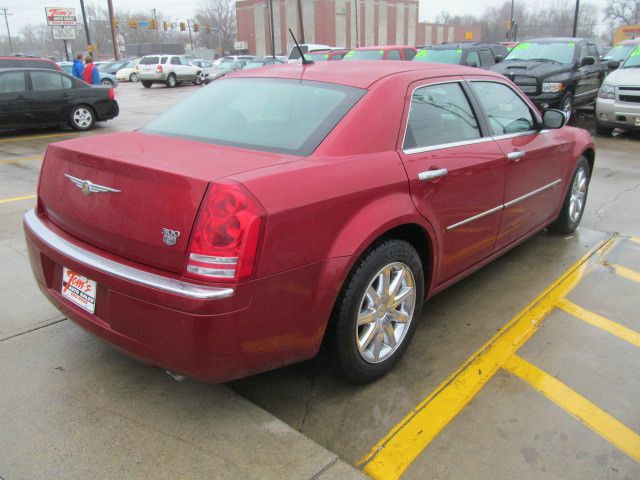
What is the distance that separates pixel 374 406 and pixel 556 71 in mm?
10444

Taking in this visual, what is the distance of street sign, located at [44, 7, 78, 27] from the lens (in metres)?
45.9

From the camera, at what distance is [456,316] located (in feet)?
12.1

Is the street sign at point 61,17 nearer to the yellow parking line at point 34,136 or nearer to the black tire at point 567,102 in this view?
the yellow parking line at point 34,136

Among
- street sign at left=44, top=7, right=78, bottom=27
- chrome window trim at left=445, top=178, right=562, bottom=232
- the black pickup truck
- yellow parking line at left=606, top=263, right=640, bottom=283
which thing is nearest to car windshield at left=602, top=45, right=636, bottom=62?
the black pickup truck

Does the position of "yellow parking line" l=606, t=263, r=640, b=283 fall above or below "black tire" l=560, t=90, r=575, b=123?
below

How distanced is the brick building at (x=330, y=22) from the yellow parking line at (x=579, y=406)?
75.9 meters

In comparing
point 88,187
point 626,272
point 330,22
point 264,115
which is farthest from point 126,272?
point 330,22

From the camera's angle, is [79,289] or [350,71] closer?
[79,289]

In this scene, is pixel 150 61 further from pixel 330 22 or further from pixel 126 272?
pixel 330 22

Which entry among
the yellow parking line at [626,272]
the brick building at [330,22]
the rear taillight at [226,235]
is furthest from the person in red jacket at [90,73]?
the brick building at [330,22]

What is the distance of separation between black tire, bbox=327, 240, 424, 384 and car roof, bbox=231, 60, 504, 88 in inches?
36.8

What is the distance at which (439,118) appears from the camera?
331 centimetres

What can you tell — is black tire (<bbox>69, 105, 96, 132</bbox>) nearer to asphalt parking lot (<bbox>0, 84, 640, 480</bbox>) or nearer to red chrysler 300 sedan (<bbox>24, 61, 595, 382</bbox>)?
asphalt parking lot (<bbox>0, 84, 640, 480</bbox>)

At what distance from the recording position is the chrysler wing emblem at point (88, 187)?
8.04 feet
